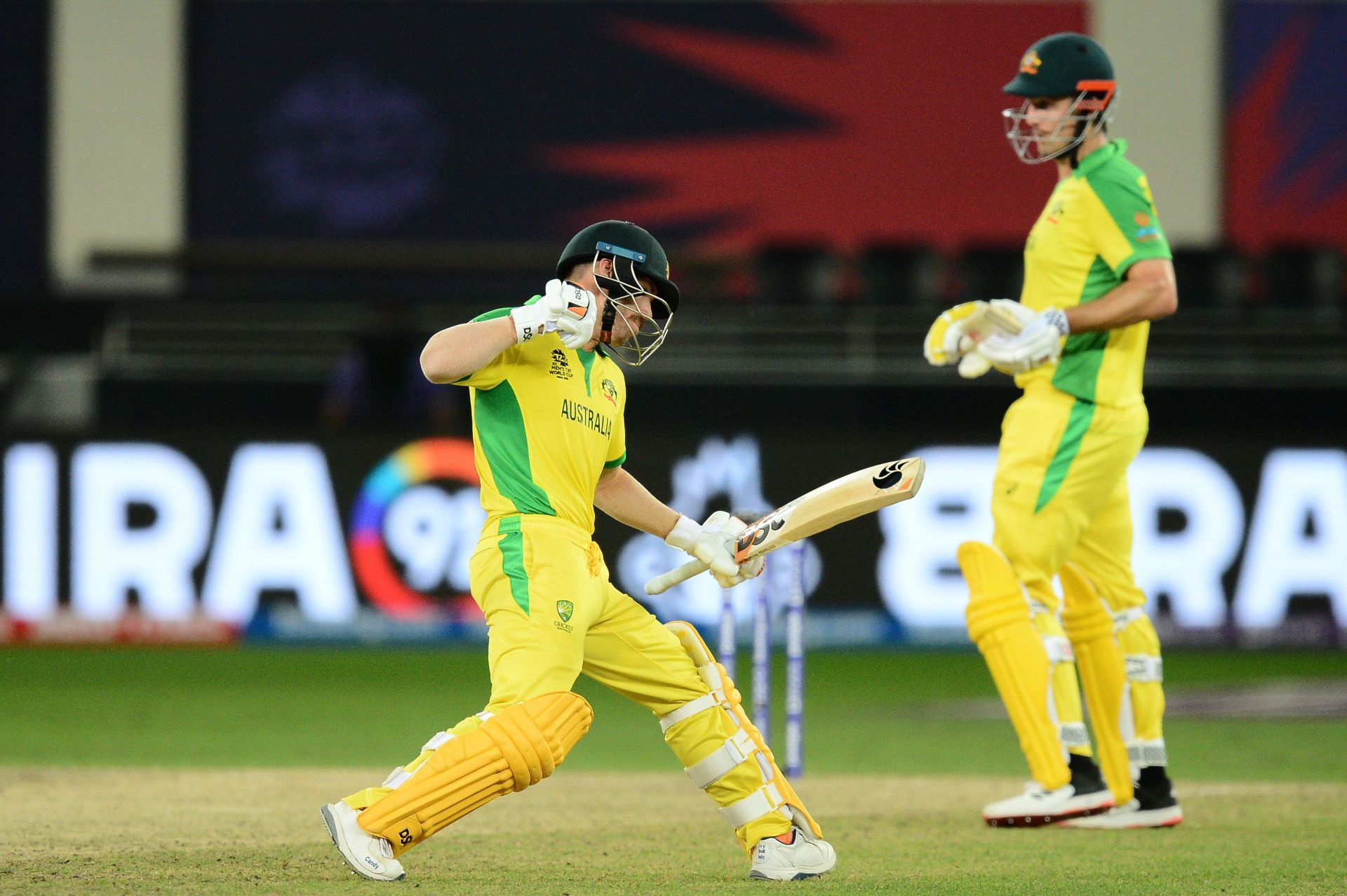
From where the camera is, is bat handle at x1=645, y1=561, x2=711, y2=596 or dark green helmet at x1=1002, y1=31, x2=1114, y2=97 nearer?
bat handle at x1=645, y1=561, x2=711, y2=596

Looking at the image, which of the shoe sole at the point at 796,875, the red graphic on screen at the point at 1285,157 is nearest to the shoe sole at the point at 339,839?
the shoe sole at the point at 796,875

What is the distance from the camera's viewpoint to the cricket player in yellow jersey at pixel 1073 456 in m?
5.22

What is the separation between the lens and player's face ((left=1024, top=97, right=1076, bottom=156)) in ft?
17.9

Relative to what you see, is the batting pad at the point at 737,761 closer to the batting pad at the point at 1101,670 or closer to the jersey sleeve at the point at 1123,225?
the batting pad at the point at 1101,670

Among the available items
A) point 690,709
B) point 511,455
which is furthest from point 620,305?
point 690,709

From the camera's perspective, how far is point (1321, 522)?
11.1 m

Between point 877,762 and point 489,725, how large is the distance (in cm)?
350

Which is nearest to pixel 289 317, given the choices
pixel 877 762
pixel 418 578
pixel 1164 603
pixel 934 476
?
pixel 418 578

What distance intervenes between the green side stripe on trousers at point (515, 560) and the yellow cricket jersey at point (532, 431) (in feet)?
0.20

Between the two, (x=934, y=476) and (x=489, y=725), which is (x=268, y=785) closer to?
(x=489, y=725)

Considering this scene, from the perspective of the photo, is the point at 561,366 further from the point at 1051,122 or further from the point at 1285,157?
the point at 1285,157

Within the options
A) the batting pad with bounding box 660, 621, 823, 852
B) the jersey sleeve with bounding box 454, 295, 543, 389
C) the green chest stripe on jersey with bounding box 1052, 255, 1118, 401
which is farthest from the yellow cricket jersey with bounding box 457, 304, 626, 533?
the green chest stripe on jersey with bounding box 1052, 255, 1118, 401

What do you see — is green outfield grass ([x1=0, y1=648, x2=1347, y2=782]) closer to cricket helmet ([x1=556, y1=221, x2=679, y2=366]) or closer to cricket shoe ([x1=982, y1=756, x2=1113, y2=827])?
cricket shoe ([x1=982, y1=756, x2=1113, y2=827])

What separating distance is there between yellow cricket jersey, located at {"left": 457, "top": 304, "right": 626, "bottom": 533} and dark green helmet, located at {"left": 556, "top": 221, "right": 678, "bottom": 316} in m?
0.23
